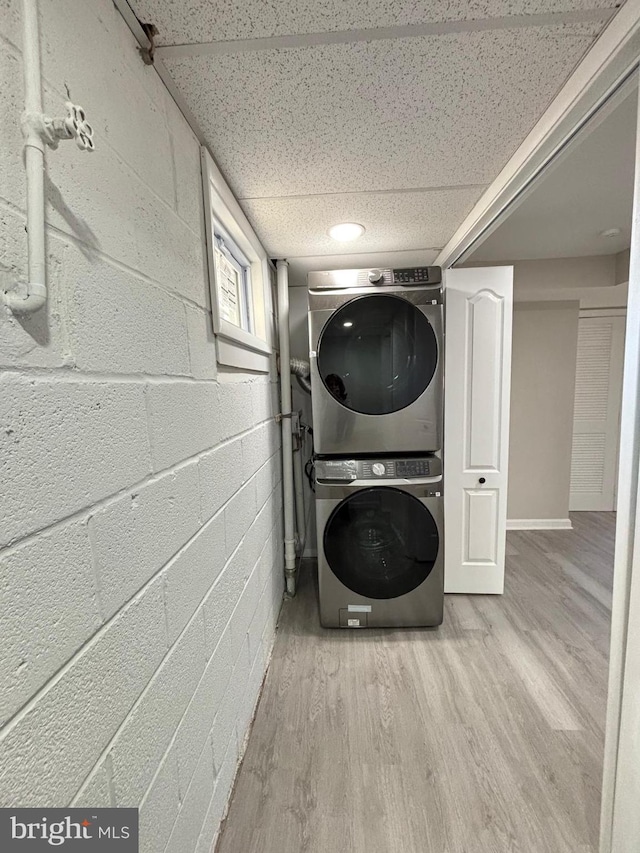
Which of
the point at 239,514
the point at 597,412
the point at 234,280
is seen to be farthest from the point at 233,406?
the point at 597,412

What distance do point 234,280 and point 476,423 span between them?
5.18 ft

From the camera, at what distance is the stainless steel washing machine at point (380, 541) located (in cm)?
181

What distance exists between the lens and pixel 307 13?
660 millimetres

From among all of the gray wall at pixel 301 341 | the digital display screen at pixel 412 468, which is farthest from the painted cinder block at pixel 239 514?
the gray wall at pixel 301 341

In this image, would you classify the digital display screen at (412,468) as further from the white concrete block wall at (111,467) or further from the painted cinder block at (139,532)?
the painted cinder block at (139,532)

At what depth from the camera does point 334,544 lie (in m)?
1.86

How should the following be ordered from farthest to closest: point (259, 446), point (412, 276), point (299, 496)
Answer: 1. point (299, 496)
2. point (412, 276)
3. point (259, 446)

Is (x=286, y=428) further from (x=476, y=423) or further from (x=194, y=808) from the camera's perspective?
(x=194, y=808)

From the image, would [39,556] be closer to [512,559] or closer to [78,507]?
[78,507]

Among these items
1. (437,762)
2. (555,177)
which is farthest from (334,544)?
(555,177)

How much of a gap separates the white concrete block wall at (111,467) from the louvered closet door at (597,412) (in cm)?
403

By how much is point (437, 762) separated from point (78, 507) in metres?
1.55

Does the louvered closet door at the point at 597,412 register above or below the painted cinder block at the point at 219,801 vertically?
above
